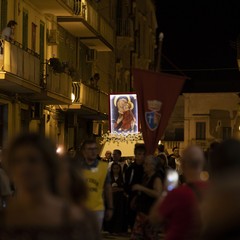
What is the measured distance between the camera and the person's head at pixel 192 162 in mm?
6414

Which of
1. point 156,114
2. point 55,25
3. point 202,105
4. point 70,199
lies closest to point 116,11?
point 55,25

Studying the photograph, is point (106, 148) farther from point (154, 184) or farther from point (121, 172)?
point (154, 184)

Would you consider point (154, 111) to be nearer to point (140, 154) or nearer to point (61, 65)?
point (140, 154)

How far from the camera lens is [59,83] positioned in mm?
29281

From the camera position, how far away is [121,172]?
17.1 metres

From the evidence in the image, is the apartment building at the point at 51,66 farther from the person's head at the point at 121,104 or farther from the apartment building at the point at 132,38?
the apartment building at the point at 132,38

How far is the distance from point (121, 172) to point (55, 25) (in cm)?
1556

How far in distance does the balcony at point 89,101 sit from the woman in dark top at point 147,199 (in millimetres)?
22165

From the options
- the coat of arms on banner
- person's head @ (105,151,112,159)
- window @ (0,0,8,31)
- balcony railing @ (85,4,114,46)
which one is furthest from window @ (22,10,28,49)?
the coat of arms on banner

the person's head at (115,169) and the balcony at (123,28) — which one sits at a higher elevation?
the balcony at (123,28)

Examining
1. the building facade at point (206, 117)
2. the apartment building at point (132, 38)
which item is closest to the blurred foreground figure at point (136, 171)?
the apartment building at point (132, 38)

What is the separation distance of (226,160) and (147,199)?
7.03 m

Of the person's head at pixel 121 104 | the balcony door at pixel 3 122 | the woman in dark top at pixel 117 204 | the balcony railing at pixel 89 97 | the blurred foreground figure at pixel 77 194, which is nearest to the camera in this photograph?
the blurred foreground figure at pixel 77 194

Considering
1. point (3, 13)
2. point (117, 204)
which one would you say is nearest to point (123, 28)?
point (3, 13)
